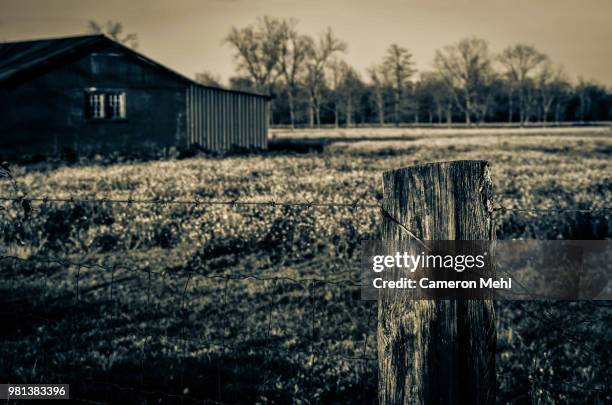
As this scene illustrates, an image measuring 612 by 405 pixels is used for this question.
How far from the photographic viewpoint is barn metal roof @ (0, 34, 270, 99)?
26.5 m

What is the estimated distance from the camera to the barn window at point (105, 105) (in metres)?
28.8

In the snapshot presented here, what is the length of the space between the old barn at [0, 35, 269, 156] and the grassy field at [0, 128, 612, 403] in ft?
49.7

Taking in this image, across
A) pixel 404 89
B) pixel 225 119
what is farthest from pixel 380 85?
pixel 225 119

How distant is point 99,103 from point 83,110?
3.39 feet

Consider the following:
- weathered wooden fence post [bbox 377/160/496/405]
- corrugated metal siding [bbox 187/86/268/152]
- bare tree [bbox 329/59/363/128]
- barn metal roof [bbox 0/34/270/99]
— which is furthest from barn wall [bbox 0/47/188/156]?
bare tree [bbox 329/59/363/128]

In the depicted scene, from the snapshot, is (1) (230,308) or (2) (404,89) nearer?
(1) (230,308)

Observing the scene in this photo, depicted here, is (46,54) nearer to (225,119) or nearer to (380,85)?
(225,119)

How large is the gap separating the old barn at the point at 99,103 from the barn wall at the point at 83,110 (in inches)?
1.6

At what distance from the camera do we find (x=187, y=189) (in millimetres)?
15000

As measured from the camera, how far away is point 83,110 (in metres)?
28.2

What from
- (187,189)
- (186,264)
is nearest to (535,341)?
(186,264)

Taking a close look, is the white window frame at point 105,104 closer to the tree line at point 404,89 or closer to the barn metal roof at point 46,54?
the barn metal roof at point 46,54

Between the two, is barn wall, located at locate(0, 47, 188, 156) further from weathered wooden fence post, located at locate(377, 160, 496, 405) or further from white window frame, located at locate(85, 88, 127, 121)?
weathered wooden fence post, located at locate(377, 160, 496, 405)

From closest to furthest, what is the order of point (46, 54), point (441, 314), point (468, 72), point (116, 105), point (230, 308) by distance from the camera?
point (441, 314), point (230, 308), point (46, 54), point (116, 105), point (468, 72)
